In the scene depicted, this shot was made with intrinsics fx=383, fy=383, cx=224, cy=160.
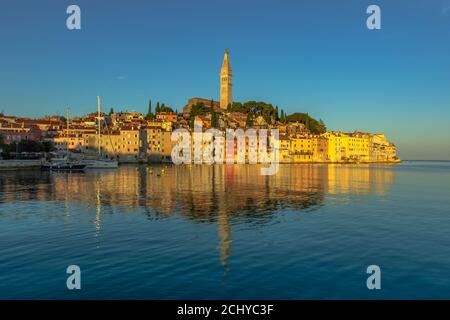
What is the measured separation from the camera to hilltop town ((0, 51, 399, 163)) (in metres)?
116

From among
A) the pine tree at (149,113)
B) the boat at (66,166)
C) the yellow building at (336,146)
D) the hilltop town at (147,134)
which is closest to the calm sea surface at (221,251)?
the boat at (66,166)

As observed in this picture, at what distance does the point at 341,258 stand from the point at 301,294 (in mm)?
4893

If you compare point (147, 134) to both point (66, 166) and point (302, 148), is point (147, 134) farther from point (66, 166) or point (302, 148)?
point (302, 148)

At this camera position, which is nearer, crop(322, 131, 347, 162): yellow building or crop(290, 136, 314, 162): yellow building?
crop(290, 136, 314, 162): yellow building

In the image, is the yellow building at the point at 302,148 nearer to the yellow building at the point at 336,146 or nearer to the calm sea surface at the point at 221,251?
the yellow building at the point at 336,146

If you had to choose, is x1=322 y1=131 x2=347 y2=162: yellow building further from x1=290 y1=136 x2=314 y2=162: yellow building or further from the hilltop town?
x1=290 y1=136 x2=314 y2=162: yellow building

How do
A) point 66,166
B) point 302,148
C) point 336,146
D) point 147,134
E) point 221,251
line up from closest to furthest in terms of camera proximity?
1. point 221,251
2. point 66,166
3. point 147,134
4. point 302,148
5. point 336,146

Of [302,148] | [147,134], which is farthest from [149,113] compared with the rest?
[302,148]

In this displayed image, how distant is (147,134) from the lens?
13475 cm

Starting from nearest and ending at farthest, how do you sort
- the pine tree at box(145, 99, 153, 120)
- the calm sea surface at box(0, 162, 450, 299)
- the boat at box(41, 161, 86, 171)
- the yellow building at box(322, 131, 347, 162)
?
the calm sea surface at box(0, 162, 450, 299), the boat at box(41, 161, 86, 171), the pine tree at box(145, 99, 153, 120), the yellow building at box(322, 131, 347, 162)

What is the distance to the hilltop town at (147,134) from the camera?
116 metres

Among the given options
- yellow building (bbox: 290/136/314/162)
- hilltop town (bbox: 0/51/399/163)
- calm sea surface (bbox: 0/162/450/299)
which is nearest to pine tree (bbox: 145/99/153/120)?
hilltop town (bbox: 0/51/399/163)

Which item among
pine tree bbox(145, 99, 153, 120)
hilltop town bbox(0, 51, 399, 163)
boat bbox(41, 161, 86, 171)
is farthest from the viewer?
pine tree bbox(145, 99, 153, 120)
